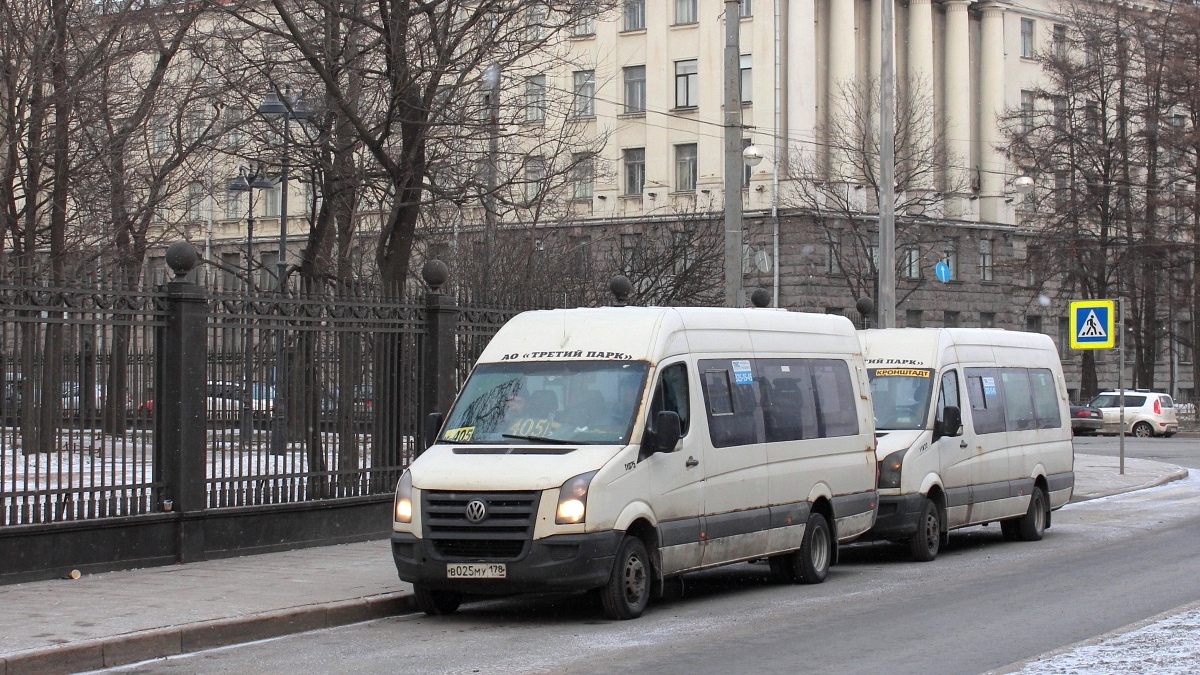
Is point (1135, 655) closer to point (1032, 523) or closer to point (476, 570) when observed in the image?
point (476, 570)

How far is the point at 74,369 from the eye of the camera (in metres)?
13.4

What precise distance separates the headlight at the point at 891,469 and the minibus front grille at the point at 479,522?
572 centimetres

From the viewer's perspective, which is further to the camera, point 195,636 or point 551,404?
point 551,404

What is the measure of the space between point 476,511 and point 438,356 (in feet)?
19.9

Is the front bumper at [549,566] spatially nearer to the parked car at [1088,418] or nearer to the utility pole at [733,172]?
the utility pole at [733,172]

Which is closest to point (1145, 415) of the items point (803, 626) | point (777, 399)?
point (777, 399)

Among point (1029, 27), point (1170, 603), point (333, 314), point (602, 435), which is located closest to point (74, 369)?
point (333, 314)

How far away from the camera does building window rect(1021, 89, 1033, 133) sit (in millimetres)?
62528

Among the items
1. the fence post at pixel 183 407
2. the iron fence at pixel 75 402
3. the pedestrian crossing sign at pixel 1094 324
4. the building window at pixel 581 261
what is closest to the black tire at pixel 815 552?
the fence post at pixel 183 407

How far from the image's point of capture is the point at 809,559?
14328mm

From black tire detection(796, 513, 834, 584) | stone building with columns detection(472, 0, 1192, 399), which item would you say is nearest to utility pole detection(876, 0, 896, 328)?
black tire detection(796, 513, 834, 584)

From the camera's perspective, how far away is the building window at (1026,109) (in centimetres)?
6253

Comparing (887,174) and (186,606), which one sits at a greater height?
(887,174)

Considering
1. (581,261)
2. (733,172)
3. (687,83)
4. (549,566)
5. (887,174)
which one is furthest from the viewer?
(687,83)
